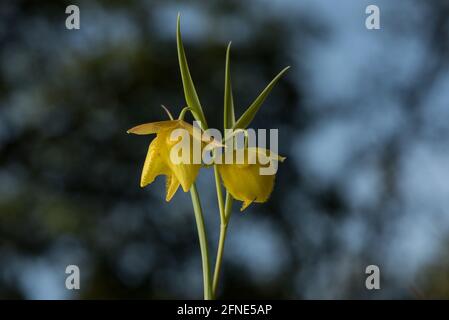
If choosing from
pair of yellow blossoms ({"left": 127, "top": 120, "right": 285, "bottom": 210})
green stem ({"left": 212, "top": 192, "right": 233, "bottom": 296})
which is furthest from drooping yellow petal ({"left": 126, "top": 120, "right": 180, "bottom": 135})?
green stem ({"left": 212, "top": 192, "right": 233, "bottom": 296})

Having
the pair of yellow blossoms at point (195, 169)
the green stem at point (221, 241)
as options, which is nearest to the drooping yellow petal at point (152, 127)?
the pair of yellow blossoms at point (195, 169)

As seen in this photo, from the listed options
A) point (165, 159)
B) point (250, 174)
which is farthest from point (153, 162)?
point (250, 174)

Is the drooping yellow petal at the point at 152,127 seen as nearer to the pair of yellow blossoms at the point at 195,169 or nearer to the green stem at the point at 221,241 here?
the pair of yellow blossoms at the point at 195,169

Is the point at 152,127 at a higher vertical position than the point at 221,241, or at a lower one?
higher

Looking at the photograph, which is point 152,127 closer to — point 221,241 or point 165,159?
point 165,159

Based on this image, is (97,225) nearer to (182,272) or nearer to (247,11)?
(182,272)

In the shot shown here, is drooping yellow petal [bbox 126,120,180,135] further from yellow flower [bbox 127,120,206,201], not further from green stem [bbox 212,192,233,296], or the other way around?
green stem [bbox 212,192,233,296]

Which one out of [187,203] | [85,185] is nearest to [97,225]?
[85,185]
